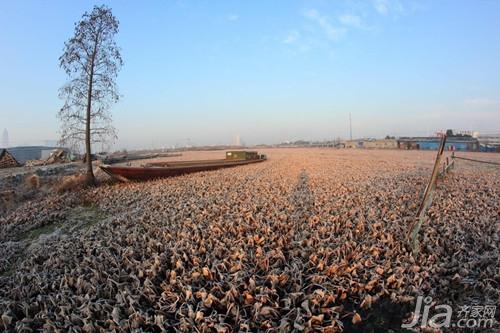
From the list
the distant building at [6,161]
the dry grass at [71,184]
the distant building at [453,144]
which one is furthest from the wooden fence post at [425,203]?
the distant building at [453,144]

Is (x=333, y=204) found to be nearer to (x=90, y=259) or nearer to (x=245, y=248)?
(x=245, y=248)

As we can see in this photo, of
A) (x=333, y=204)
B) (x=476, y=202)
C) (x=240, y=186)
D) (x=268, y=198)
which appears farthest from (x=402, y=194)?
(x=240, y=186)

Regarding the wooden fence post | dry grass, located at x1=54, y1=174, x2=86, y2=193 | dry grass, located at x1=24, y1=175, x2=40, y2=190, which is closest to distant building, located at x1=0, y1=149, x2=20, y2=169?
dry grass, located at x1=24, y1=175, x2=40, y2=190

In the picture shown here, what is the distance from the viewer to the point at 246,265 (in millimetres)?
5848

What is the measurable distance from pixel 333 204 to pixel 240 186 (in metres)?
4.95

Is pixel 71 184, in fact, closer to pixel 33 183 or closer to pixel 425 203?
pixel 33 183

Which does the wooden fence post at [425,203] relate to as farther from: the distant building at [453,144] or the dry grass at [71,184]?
the distant building at [453,144]
